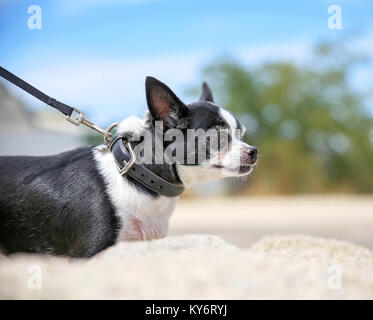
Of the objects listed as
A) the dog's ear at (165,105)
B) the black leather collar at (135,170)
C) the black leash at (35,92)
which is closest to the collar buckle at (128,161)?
the black leather collar at (135,170)

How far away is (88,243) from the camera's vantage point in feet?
10.7

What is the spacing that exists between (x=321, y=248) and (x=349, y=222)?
5.56 metres

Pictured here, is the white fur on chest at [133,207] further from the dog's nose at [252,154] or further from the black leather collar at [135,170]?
the dog's nose at [252,154]

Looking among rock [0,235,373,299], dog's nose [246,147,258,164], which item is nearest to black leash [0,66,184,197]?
rock [0,235,373,299]

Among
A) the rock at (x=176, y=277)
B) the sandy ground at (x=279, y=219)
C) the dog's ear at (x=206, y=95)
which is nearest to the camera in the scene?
the rock at (x=176, y=277)

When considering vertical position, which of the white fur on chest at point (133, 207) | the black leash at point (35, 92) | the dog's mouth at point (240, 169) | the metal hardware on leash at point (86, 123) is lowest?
the white fur on chest at point (133, 207)

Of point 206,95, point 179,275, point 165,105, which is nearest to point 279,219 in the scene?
point 206,95

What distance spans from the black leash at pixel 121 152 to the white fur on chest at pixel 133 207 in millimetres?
73

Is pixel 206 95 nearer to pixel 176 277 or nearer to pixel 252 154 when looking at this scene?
pixel 252 154

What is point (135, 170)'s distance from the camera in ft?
11.0

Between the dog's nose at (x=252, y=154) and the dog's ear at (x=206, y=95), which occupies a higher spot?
the dog's ear at (x=206, y=95)

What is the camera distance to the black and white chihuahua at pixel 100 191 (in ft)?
10.9

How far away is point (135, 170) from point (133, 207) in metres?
0.25
